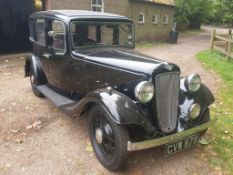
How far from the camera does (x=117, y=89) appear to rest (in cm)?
434

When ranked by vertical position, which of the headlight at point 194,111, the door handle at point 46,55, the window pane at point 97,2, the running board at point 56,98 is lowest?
the running board at point 56,98

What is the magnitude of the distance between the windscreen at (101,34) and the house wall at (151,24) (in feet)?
45.2

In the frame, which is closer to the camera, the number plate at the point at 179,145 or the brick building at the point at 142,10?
the number plate at the point at 179,145

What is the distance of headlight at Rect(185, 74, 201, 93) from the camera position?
14.4 feet

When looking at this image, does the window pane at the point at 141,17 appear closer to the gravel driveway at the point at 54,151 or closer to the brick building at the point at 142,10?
the brick building at the point at 142,10

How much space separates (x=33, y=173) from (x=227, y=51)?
33.4 feet

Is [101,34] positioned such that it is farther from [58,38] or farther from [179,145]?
[179,145]

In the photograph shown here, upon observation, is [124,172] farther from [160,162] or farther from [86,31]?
[86,31]

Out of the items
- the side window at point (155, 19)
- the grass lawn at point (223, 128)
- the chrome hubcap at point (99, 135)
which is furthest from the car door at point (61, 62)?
the side window at point (155, 19)

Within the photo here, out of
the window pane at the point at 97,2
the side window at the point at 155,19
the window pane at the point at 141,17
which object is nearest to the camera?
the window pane at the point at 97,2

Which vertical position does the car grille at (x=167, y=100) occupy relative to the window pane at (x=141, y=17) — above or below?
below

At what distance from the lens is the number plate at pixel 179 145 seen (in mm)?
3822

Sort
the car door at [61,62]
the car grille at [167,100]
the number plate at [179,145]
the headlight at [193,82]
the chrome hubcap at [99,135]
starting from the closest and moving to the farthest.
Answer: the number plate at [179,145] → the car grille at [167,100] → the chrome hubcap at [99,135] → the headlight at [193,82] → the car door at [61,62]

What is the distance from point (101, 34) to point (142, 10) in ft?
49.9
